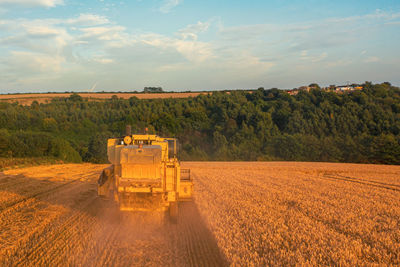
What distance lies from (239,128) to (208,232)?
2082 inches

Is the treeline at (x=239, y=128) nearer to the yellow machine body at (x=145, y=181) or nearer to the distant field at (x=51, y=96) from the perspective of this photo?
Answer: the distant field at (x=51, y=96)

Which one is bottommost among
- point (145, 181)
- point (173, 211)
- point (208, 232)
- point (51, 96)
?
point (208, 232)

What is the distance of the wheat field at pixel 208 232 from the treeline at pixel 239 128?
28.9m

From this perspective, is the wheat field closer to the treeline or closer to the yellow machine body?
the yellow machine body

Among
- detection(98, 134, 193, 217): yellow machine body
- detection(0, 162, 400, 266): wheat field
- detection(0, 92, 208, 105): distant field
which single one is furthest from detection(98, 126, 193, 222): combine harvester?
detection(0, 92, 208, 105): distant field

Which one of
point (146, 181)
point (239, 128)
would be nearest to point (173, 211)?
point (146, 181)

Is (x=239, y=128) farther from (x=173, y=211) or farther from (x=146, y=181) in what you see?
(x=146, y=181)

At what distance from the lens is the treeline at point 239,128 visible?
45000mm

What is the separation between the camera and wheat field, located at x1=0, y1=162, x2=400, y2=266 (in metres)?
6.97

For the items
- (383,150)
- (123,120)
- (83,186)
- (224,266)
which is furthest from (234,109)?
(224,266)

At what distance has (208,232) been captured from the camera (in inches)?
358

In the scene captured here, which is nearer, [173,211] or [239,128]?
[173,211]

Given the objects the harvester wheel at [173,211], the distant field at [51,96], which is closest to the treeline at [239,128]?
the distant field at [51,96]

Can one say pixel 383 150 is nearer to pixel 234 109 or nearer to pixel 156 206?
pixel 234 109
